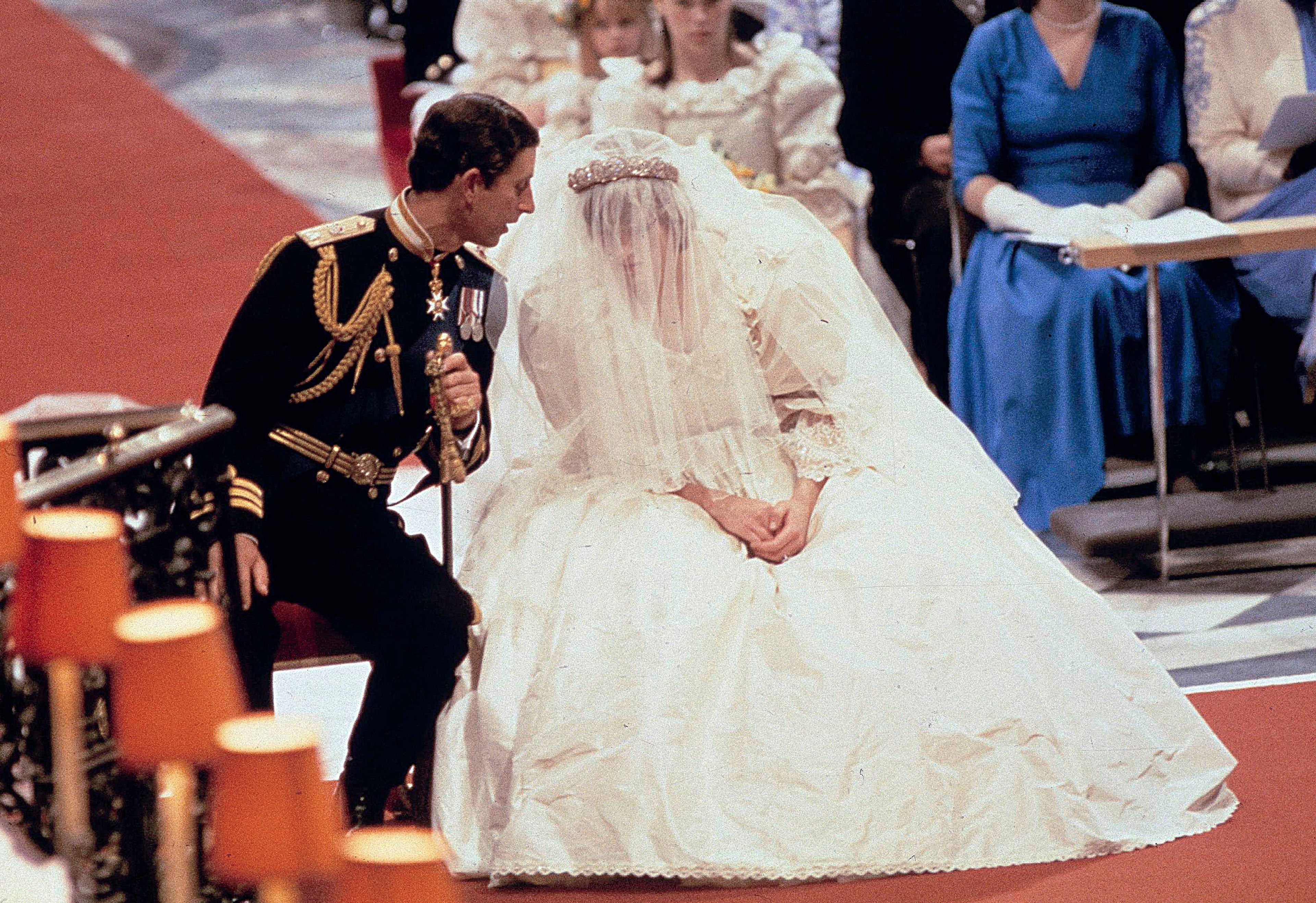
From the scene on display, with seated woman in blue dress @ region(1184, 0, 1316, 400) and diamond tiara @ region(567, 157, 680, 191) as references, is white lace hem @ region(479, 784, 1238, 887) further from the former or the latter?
seated woman in blue dress @ region(1184, 0, 1316, 400)

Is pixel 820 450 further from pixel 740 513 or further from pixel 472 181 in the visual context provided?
pixel 472 181

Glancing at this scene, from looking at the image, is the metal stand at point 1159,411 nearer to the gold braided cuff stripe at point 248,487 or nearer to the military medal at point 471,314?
the military medal at point 471,314

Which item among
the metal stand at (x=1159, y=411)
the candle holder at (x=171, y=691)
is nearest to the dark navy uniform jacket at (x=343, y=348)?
the candle holder at (x=171, y=691)

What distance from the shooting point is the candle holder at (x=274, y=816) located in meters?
1.29

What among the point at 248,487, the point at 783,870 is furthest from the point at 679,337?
the point at 783,870

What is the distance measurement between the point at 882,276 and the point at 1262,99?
55.1 inches

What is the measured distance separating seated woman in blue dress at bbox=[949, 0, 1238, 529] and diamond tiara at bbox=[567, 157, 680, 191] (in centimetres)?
185

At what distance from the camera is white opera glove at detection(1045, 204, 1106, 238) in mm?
4801

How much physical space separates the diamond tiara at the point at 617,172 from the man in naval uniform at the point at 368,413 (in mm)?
238

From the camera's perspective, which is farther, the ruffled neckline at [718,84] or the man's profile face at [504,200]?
the ruffled neckline at [718,84]

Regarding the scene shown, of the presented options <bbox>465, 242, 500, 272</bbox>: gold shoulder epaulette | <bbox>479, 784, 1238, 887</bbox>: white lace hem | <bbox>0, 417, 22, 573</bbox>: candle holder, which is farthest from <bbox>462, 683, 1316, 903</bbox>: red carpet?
<bbox>0, 417, 22, 573</bbox>: candle holder

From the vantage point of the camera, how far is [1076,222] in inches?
190

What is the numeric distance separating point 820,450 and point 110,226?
455 cm

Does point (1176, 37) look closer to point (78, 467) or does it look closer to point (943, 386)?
point (943, 386)
